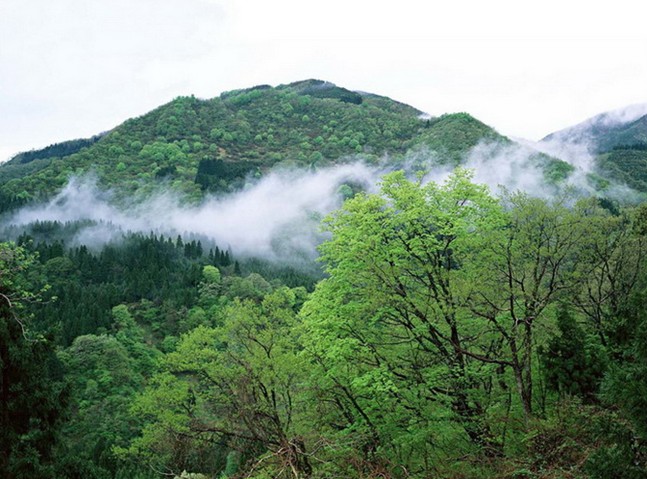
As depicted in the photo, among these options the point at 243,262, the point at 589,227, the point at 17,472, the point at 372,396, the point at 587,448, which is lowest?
the point at 243,262

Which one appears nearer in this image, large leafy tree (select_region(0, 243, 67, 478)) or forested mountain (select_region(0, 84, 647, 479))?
forested mountain (select_region(0, 84, 647, 479))

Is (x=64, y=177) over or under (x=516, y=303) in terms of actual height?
over

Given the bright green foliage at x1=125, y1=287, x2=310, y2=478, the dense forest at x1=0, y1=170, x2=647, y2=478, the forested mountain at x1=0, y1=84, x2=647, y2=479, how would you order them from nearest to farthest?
1. the forested mountain at x1=0, y1=84, x2=647, y2=479
2. the dense forest at x1=0, y1=170, x2=647, y2=478
3. the bright green foliage at x1=125, y1=287, x2=310, y2=478

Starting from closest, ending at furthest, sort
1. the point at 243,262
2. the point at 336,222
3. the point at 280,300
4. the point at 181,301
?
1. the point at 336,222
2. the point at 280,300
3. the point at 181,301
4. the point at 243,262

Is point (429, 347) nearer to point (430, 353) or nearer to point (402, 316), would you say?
point (430, 353)

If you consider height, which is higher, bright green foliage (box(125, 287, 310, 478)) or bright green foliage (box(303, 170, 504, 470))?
bright green foliage (box(303, 170, 504, 470))

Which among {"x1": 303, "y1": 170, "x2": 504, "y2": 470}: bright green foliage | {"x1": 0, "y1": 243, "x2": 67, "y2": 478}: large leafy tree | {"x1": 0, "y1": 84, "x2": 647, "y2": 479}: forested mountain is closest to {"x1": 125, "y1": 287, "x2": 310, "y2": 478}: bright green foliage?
{"x1": 0, "y1": 84, "x2": 647, "y2": 479}: forested mountain

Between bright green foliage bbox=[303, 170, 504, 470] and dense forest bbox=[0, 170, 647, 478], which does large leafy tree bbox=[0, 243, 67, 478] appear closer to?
dense forest bbox=[0, 170, 647, 478]

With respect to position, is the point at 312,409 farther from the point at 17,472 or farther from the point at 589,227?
the point at 589,227

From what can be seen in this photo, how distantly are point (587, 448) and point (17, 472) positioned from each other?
1709 cm

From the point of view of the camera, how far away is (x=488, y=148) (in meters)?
195

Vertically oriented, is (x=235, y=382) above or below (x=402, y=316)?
below

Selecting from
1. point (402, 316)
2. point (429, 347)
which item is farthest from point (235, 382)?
point (429, 347)

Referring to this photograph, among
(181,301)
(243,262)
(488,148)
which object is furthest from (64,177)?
(488,148)
